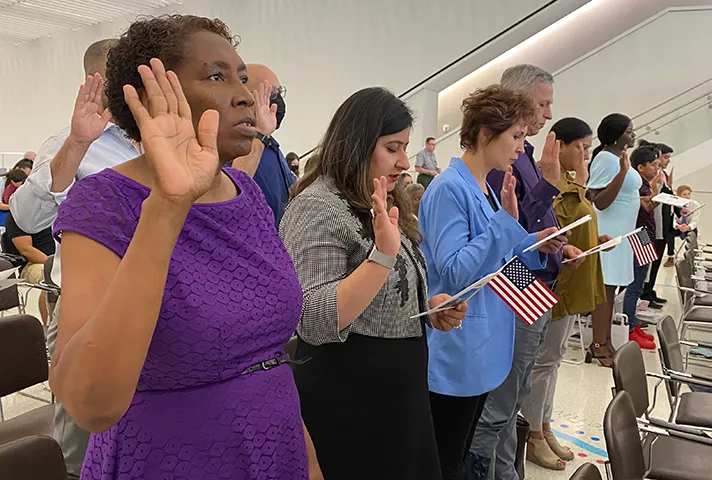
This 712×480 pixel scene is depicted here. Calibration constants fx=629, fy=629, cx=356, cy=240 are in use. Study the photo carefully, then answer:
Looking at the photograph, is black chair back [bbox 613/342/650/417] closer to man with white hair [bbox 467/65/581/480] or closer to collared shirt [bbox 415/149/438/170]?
man with white hair [bbox 467/65/581/480]

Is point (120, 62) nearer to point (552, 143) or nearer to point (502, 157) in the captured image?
point (502, 157)

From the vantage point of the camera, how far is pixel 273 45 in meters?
12.4

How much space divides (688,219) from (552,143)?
6187mm

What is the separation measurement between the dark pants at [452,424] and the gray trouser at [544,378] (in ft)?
3.32

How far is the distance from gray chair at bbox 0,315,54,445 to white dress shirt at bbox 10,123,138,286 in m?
0.39

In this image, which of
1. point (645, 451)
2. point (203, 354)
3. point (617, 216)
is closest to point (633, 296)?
point (617, 216)

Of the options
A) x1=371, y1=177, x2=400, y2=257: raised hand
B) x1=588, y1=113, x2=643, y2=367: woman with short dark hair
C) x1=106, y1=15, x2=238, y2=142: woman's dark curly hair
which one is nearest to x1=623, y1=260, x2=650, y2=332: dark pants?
x1=588, y1=113, x2=643, y2=367: woman with short dark hair

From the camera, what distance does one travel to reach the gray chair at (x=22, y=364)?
2.29m

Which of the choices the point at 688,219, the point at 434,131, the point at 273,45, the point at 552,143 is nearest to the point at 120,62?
the point at 552,143

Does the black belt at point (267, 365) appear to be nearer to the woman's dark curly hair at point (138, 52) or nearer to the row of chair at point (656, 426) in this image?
the woman's dark curly hair at point (138, 52)

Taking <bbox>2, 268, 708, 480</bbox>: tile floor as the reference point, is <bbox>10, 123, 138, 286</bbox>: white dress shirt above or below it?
above

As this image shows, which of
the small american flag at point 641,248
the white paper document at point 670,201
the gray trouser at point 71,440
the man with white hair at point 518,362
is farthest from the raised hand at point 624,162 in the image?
the gray trouser at point 71,440

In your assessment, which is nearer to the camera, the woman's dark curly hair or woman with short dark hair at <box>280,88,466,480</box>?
the woman's dark curly hair

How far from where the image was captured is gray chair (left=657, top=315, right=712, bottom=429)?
2.78m
